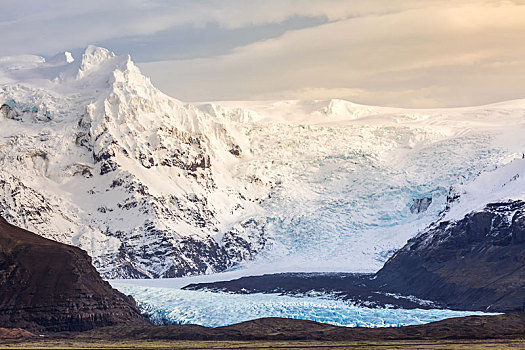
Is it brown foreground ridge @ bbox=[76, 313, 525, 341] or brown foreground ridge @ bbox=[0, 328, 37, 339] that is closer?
brown foreground ridge @ bbox=[0, 328, 37, 339]

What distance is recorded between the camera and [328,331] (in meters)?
191

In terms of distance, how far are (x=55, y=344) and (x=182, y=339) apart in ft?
82.6

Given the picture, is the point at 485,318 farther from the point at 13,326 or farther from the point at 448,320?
the point at 13,326

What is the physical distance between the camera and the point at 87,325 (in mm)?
197875

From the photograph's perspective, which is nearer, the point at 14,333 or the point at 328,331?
the point at 14,333

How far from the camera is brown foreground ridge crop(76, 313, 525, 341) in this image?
184750 mm

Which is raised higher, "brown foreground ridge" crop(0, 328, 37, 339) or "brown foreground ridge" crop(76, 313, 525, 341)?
"brown foreground ridge" crop(0, 328, 37, 339)

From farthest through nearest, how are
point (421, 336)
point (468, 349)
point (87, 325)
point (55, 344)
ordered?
point (87, 325)
point (421, 336)
point (55, 344)
point (468, 349)

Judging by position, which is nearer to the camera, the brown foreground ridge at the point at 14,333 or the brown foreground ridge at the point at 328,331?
the brown foreground ridge at the point at 14,333

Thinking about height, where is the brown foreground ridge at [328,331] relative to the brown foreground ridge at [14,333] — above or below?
below

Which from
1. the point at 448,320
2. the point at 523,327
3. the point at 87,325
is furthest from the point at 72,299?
the point at 523,327

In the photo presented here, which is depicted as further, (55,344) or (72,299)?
(72,299)

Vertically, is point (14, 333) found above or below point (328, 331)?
above

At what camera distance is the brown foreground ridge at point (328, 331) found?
606 feet
